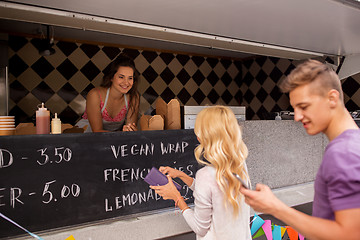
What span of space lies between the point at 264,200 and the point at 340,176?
0.64 ft

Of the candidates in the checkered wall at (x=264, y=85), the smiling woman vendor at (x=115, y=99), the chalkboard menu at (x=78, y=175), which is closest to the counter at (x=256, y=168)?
the chalkboard menu at (x=78, y=175)

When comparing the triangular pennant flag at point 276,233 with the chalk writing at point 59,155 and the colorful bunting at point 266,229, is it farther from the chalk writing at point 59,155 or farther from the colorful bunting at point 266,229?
the chalk writing at point 59,155

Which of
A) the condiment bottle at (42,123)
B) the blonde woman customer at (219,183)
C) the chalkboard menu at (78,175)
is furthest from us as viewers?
the condiment bottle at (42,123)

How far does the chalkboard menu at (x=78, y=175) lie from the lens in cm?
121

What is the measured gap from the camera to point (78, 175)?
4.40ft

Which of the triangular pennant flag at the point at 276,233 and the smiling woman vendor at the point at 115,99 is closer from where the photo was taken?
the triangular pennant flag at the point at 276,233

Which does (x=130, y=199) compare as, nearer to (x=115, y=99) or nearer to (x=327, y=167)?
(x=115, y=99)

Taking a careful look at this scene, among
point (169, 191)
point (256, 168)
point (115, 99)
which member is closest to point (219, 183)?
point (169, 191)

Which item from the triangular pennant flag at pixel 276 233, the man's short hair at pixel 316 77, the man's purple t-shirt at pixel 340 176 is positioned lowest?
the triangular pennant flag at pixel 276 233

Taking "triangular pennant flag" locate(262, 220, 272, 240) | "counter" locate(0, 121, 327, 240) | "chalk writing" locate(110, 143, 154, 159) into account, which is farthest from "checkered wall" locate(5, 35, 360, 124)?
"chalk writing" locate(110, 143, 154, 159)

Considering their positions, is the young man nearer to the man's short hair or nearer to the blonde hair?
the man's short hair

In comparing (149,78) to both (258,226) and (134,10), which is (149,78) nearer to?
(134,10)

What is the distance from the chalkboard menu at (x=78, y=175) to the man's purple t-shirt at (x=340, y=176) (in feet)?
3.14

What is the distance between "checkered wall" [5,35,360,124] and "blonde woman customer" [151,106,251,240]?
1.62m
